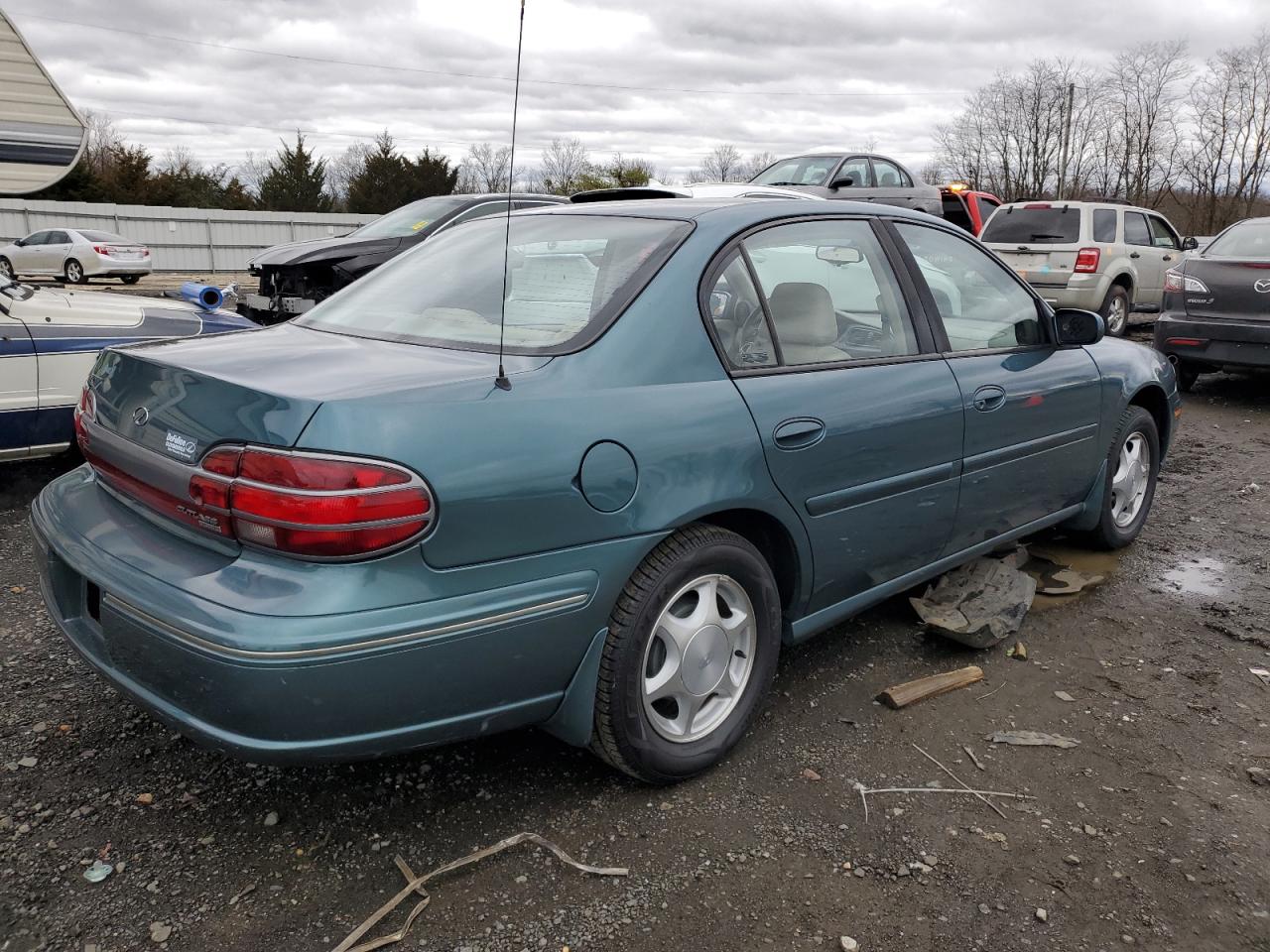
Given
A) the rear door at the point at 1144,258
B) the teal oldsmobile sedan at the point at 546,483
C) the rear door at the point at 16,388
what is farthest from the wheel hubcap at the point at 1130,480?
the rear door at the point at 1144,258

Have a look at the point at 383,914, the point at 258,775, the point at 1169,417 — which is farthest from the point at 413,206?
the point at 383,914

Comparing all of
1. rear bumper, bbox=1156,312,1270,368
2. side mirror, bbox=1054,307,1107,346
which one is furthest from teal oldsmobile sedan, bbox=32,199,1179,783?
rear bumper, bbox=1156,312,1270,368

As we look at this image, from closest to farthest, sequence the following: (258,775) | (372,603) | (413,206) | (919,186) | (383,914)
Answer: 1. (372,603)
2. (383,914)
3. (258,775)
4. (413,206)
5. (919,186)

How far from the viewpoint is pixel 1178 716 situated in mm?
3113

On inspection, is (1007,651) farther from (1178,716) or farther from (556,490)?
(556,490)

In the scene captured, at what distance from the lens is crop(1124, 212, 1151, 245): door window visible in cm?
1238

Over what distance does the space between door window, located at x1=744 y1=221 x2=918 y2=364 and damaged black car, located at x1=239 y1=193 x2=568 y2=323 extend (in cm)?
575

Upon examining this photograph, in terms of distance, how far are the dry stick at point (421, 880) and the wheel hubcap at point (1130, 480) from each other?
125 inches

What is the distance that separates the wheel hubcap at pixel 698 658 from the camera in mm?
2539

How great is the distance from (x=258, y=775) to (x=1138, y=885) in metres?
2.26

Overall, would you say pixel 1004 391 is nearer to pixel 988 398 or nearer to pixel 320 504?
pixel 988 398

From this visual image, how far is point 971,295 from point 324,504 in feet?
8.66

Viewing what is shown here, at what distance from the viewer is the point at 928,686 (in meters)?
3.23

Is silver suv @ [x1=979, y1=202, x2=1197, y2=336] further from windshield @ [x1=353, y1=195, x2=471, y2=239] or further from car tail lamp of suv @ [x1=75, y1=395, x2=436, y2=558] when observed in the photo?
car tail lamp of suv @ [x1=75, y1=395, x2=436, y2=558]
